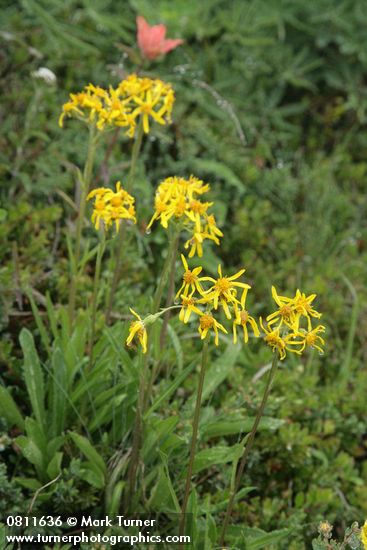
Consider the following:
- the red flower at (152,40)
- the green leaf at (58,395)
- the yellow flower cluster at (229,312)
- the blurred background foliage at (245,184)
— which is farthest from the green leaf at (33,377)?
the red flower at (152,40)

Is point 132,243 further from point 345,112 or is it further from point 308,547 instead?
point 345,112

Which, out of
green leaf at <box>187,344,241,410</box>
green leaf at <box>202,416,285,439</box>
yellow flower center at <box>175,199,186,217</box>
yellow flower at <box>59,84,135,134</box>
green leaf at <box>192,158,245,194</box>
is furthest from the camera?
green leaf at <box>192,158,245,194</box>

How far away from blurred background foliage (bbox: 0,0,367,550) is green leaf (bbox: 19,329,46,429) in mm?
135

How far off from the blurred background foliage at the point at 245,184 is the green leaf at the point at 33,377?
0.14 meters

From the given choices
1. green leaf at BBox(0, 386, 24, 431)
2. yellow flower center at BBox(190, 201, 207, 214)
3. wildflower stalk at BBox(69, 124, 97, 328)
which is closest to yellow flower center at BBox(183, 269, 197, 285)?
yellow flower center at BBox(190, 201, 207, 214)

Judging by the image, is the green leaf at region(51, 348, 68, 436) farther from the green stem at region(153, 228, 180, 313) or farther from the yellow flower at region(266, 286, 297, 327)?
the yellow flower at region(266, 286, 297, 327)

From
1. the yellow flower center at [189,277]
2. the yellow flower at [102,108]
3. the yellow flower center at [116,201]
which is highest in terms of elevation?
the yellow flower at [102,108]

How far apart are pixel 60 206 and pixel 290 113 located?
169 cm

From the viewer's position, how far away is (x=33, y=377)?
193 centimetres

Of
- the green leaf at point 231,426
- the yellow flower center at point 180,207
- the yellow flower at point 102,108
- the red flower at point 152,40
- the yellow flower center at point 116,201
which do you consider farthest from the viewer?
the red flower at point 152,40

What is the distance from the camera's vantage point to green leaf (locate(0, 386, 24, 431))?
1.88 metres

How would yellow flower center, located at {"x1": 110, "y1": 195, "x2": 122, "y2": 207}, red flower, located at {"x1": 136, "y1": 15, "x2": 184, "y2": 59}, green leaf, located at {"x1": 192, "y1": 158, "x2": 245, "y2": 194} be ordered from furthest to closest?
green leaf, located at {"x1": 192, "y1": 158, "x2": 245, "y2": 194} < red flower, located at {"x1": 136, "y1": 15, "x2": 184, "y2": 59} < yellow flower center, located at {"x1": 110, "y1": 195, "x2": 122, "y2": 207}

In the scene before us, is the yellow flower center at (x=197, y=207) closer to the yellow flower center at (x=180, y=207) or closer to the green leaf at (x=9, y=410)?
the yellow flower center at (x=180, y=207)

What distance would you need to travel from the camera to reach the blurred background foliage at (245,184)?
7.34 ft
